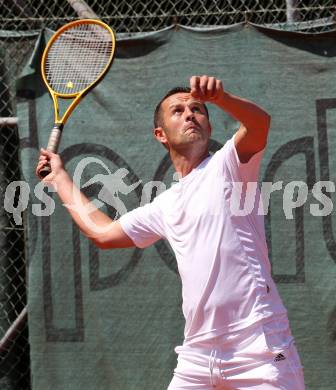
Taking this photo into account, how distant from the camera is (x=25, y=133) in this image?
4945mm

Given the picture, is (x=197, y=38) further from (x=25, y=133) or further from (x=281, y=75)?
(x=25, y=133)

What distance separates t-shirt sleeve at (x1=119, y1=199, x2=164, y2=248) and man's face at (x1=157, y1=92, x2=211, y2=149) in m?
0.31

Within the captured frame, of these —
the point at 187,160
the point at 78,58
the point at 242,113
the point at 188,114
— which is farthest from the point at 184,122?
the point at 78,58

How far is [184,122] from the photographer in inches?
139

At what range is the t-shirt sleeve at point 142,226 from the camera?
12.2 feet

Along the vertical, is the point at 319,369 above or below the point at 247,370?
below

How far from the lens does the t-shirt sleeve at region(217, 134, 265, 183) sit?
3281 millimetres

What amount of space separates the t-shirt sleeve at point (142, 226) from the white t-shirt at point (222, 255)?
11.0 inches

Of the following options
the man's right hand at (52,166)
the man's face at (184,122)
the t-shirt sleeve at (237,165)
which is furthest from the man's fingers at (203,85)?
the man's right hand at (52,166)

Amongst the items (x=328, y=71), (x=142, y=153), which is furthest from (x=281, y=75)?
(x=142, y=153)

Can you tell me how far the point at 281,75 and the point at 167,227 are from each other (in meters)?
1.51

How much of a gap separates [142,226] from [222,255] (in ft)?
1.87

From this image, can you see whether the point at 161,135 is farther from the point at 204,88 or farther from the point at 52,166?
the point at 204,88

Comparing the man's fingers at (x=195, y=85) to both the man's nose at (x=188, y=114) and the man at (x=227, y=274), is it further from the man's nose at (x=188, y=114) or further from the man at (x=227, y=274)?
the man's nose at (x=188, y=114)
